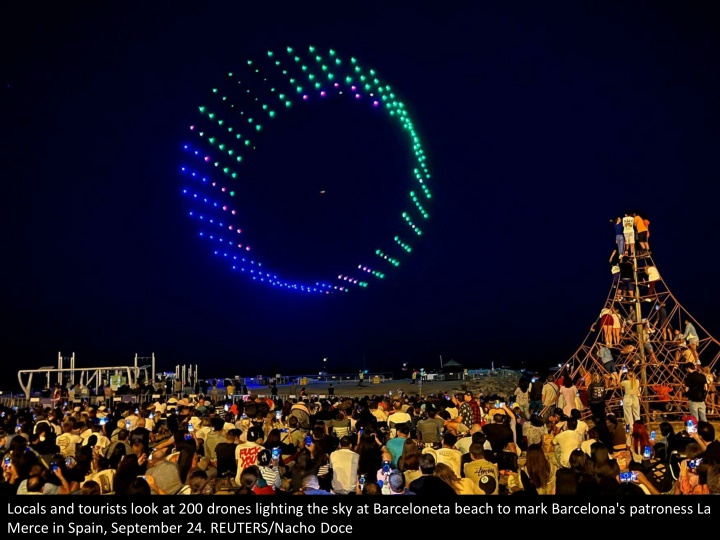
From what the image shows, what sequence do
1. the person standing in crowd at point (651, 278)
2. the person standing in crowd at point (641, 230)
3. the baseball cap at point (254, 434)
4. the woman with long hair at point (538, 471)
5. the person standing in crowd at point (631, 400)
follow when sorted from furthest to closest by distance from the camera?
the person standing in crowd at point (641, 230), the person standing in crowd at point (651, 278), the person standing in crowd at point (631, 400), the baseball cap at point (254, 434), the woman with long hair at point (538, 471)

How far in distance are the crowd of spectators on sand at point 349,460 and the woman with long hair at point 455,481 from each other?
0.5 inches

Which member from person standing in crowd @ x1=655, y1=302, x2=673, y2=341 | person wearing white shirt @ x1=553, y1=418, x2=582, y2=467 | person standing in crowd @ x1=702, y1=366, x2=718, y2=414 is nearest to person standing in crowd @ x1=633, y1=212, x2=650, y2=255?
person standing in crowd @ x1=655, y1=302, x2=673, y2=341

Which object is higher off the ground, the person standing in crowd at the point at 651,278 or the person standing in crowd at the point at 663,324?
the person standing in crowd at the point at 651,278

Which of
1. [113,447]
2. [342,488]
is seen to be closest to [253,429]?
[113,447]

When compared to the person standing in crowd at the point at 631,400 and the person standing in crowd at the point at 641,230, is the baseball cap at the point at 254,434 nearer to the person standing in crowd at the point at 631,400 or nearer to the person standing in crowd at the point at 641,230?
the person standing in crowd at the point at 631,400

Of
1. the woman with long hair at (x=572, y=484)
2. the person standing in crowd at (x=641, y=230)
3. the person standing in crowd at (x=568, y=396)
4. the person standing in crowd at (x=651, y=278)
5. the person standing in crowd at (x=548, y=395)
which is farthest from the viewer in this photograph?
the person standing in crowd at (x=641, y=230)

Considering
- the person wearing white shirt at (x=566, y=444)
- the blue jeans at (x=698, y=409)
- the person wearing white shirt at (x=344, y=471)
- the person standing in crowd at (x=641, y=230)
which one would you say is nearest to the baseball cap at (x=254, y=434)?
the person wearing white shirt at (x=344, y=471)

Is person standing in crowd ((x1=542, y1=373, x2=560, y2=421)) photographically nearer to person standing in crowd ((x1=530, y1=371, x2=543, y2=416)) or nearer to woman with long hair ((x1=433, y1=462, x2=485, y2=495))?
person standing in crowd ((x1=530, y1=371, x2=543, y2=416))

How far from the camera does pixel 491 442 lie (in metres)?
10.2

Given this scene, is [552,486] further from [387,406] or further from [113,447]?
[387,406]

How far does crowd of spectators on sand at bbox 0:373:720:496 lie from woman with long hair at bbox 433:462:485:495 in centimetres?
1

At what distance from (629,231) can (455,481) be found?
43.8 ft

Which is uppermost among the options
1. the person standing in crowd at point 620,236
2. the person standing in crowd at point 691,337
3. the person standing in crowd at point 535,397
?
the person standing in crowd at point 620,236

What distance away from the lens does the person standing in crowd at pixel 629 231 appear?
18.4 metres
